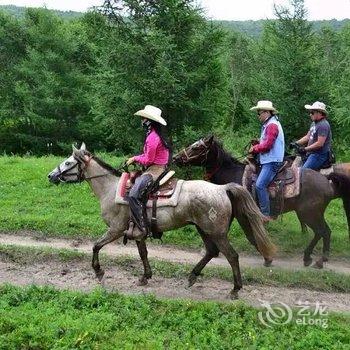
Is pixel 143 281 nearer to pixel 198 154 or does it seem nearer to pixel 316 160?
pixel 198 154

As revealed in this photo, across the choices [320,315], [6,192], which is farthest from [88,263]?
[6,192]

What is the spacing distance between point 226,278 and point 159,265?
4.46 feet

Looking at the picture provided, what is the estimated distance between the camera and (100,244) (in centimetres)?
915

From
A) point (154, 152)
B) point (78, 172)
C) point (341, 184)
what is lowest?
point (341, 184)

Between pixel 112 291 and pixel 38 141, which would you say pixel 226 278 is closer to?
pixel 112 291

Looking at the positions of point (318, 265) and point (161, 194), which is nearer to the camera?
point (161, 194)

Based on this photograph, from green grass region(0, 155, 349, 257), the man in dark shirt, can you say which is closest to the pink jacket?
green grass region(0, 155, 349, 257)

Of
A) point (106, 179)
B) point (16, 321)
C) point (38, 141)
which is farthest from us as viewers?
point (38, 141)

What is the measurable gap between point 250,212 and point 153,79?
6018mm

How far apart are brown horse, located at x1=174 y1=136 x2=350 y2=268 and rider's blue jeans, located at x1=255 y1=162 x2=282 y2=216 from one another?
0.46 metres

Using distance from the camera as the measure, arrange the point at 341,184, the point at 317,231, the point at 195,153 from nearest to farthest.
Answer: the point at 195,153 < the point at 317,231 < the point at 341,184

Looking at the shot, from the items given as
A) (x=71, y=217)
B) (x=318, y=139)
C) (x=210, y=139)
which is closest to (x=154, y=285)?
(x=210, y=139)

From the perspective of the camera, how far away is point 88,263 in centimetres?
1037

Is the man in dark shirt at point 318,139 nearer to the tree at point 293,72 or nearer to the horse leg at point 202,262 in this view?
the horse leg at point 202,262
